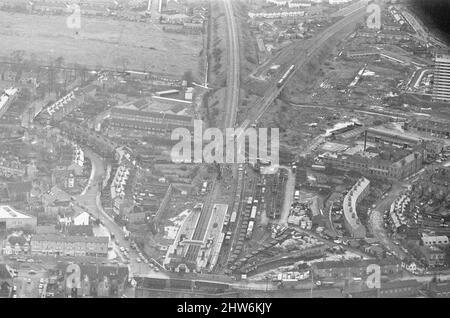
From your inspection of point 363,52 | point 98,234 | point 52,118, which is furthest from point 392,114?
point 98,234

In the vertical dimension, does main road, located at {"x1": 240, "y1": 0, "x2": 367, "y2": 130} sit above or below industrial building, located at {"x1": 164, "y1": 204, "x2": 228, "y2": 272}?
above

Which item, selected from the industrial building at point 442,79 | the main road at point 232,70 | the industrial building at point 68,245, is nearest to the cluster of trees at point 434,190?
the main road at point 232,70

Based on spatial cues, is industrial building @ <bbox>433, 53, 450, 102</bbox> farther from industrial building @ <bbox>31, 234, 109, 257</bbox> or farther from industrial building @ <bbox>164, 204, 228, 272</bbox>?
industrial building @ <bbox>31, 234, 109, 257</bbox>

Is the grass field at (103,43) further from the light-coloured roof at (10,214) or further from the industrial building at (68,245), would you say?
the industrial building at (68,245)

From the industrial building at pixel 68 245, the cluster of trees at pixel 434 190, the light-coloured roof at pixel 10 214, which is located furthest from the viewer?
the cluster of trees at pixel 434 190

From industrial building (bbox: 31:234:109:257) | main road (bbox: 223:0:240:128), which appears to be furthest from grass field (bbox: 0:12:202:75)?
industrial building (bbox: 31:234:109:257)

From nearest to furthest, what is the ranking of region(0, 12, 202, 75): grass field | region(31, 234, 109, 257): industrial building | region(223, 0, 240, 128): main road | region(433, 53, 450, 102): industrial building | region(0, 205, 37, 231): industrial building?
region(31, 234, 109, 257): industrial building < region(0, 205, 37, 231): industrial building < region(223, 0, 240, 128): main road < region(433, 53, 450, 102): industrial building < region(0, 12, 202, 75): grass field

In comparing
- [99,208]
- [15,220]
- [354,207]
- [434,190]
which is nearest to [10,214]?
[15,220]

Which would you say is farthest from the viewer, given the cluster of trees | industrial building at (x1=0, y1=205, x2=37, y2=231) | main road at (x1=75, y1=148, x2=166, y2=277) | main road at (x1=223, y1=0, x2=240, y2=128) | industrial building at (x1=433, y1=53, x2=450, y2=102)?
industrial building at (x1=433, y1=53, x2=450, y2=102)

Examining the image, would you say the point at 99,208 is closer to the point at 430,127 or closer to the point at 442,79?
the point at 430,127
